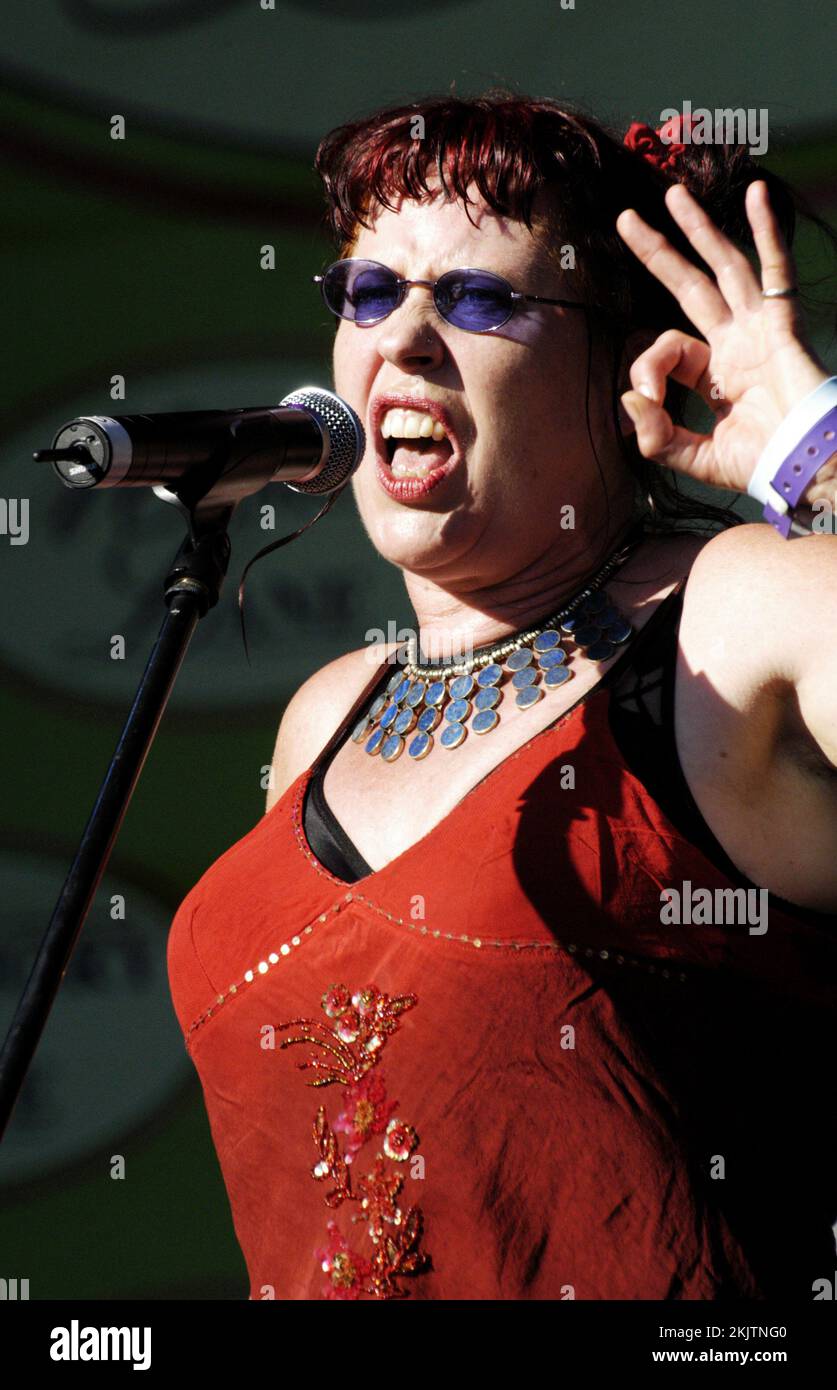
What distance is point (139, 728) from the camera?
1.18 meters

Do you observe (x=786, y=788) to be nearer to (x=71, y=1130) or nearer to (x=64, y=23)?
(x=71, y=1130)

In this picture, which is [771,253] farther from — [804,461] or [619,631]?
[619,631]

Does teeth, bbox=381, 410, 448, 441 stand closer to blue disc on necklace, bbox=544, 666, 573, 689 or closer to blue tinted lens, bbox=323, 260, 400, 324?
blue tinted lens, bbox=323, 260, 400, 324

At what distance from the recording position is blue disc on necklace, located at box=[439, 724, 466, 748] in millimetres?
1781

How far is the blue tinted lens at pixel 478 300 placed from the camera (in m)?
1.76

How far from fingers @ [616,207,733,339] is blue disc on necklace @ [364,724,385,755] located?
767 millimetres

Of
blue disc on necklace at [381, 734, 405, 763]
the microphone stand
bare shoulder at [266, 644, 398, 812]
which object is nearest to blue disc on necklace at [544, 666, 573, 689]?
blue disc on necklace at [381, 734, 405, 763]

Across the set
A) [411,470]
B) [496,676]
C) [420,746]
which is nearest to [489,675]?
[496,676]

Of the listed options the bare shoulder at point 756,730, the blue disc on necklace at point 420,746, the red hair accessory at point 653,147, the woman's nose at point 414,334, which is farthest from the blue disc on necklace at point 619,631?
the red hair accessory at point 653,147

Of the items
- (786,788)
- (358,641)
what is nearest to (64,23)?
(358,641)

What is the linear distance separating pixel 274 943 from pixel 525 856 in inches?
13.0

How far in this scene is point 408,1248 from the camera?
5.10 feet

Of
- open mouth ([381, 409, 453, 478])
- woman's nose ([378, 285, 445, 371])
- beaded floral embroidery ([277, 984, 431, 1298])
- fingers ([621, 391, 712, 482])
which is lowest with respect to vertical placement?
beaded floral embroidery ([277, 984, 431, 1298])

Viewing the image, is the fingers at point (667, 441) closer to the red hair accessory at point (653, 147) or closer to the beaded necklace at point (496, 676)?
the beaded necklace at point (496, 676)
